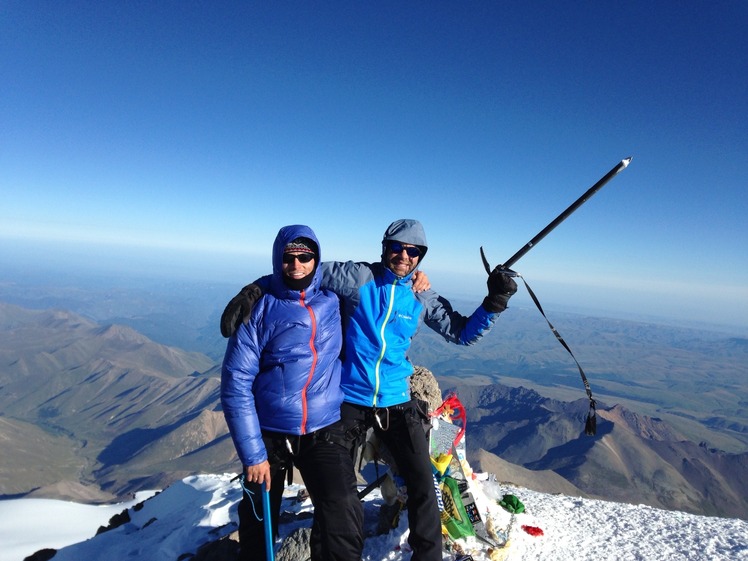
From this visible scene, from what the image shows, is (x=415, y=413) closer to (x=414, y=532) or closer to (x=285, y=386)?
(x=414, y=532)

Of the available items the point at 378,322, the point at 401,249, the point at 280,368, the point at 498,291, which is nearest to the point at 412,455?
the point at 378,322

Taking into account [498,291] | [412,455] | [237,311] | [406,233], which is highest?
[406,233]

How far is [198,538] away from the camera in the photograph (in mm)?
13406

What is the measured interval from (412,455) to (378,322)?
2693 mm

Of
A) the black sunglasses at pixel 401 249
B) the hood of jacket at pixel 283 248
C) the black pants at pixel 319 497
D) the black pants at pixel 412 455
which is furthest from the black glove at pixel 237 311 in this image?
the black sunglasses at pixel 401 249

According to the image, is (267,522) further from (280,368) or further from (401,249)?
(401,249)

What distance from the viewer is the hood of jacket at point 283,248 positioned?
6.79 meters

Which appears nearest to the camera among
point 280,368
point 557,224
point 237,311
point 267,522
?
point 237,311

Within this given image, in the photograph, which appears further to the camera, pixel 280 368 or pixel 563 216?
pixel 563 216

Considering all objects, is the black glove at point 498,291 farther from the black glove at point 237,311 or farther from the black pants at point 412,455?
the black glove at point 237,311

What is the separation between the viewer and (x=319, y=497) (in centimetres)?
641

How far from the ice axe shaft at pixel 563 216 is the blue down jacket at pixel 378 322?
160cm

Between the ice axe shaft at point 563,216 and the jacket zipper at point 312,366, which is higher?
the ice axe shaft at point 563,216

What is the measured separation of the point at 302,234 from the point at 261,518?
5169mm
